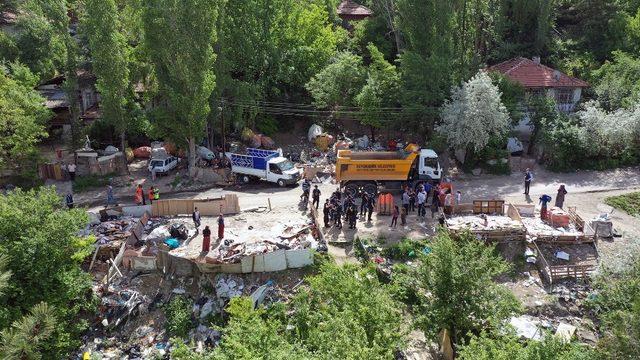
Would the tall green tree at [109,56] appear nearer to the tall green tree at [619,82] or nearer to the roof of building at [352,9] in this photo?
the roof of building at [352,9]

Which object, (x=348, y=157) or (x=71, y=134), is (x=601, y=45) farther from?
(x=71, y=134)

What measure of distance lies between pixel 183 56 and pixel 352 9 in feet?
88.3

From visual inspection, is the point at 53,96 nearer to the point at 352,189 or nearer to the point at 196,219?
the point at 196,219

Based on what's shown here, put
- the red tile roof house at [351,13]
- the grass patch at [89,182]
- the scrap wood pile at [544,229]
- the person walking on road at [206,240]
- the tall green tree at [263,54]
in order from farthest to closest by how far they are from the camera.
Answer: the red tile roof house at [351,13] → the tall green tree at [263,54] → the grass patch at [89,182] → the scrap wood pile at [544,229] → the person walking on road at [206,240]

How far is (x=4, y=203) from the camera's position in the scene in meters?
19.7

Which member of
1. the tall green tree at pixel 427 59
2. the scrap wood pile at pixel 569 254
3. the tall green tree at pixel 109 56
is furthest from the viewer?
the tall green tree at pixel 427 59

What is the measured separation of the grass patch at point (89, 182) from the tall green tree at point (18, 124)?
294 cm

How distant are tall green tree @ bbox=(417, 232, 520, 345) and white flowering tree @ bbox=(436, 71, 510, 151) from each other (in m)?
12.8

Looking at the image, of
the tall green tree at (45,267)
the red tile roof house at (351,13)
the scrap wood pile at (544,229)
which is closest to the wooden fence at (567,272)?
the scrap wood pile at (544,229)

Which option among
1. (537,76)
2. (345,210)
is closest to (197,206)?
(345,210)

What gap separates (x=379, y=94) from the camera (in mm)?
34594

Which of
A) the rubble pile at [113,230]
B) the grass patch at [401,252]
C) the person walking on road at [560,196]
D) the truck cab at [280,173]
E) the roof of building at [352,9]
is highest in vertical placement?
the roof of building at [352,9]

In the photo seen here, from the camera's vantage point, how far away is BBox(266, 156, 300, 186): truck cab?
29797mm

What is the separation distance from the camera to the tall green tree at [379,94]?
112 feet
